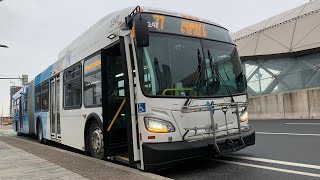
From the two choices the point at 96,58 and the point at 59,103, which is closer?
the point at 96,58

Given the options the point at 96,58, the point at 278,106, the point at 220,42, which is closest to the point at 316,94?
the point at 278,106

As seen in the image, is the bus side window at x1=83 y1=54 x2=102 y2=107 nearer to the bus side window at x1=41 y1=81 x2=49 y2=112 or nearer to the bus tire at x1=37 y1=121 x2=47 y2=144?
the bus side window at x1=41 y1=81 x2=49 y2=112

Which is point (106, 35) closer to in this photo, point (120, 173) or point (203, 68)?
point (203, 68)

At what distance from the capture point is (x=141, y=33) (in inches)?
204

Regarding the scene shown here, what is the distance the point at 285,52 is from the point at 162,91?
919 inches

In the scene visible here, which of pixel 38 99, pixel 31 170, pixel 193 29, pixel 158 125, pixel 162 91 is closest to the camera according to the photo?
pixel 158 125

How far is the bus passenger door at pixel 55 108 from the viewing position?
1018 centimetres

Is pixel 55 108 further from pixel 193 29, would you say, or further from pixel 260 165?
pixel 260 165

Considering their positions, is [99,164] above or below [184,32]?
below

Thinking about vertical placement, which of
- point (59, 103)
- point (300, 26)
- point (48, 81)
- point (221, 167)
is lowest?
point (221, 167)

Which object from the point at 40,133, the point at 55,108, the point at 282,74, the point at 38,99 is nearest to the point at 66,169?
the point at 55,108

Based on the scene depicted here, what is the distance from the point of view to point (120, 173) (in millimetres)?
5590

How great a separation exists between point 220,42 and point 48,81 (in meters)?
7.40

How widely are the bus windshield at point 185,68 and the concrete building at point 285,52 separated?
15.7 metres
